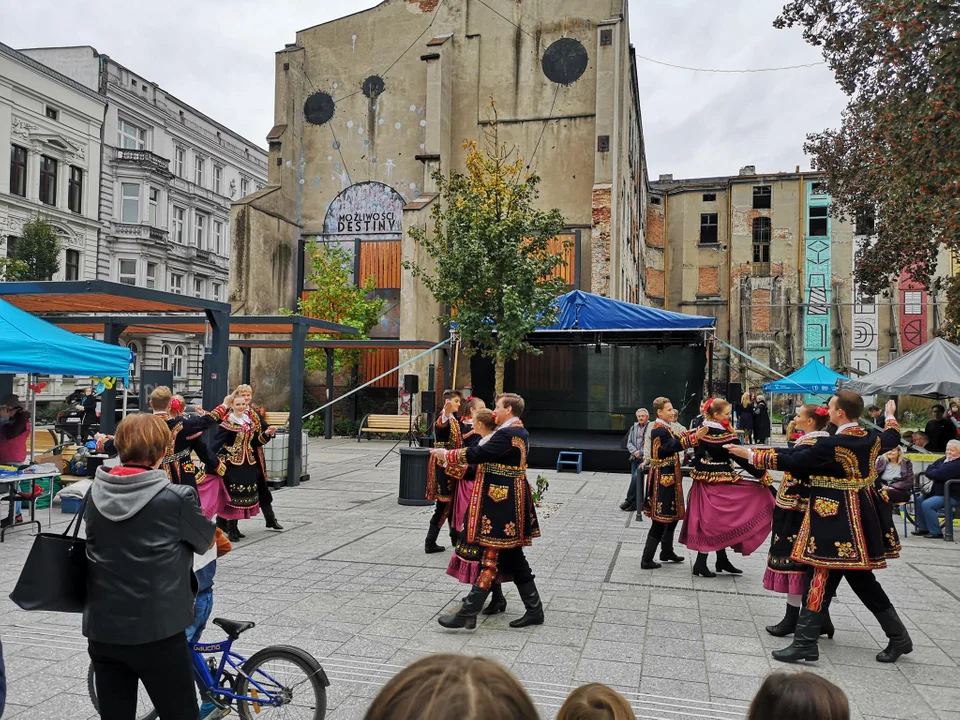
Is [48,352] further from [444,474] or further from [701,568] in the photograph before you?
[701,568]

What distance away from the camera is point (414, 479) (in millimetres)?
12320

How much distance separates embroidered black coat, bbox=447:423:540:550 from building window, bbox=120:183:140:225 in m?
39.2

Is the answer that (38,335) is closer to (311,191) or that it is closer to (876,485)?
(876,485)

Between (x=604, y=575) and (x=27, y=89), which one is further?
(x=27, y=89)

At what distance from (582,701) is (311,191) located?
29.7 meters

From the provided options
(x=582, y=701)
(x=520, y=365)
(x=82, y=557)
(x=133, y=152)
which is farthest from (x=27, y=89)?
(x=582, y=701)

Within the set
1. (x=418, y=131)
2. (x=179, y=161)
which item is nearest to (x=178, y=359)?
(x=179, y=161)

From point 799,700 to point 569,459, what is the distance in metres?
17.4

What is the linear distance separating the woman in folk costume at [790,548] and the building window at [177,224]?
43176mm

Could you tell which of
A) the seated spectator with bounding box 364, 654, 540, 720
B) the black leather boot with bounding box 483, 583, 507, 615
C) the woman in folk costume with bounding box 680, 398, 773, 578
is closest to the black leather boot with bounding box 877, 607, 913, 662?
the woman in folk costume with bounding box 680, 398, 773, 578

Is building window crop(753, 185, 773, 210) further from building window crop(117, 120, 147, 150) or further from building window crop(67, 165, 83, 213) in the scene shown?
building window crop(67, 165, 83, 213)

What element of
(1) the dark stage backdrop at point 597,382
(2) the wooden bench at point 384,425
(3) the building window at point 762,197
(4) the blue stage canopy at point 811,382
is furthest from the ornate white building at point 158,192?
(3) the building window at point 762,197

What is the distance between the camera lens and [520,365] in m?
25.9

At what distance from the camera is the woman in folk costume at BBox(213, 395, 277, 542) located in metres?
9.00
